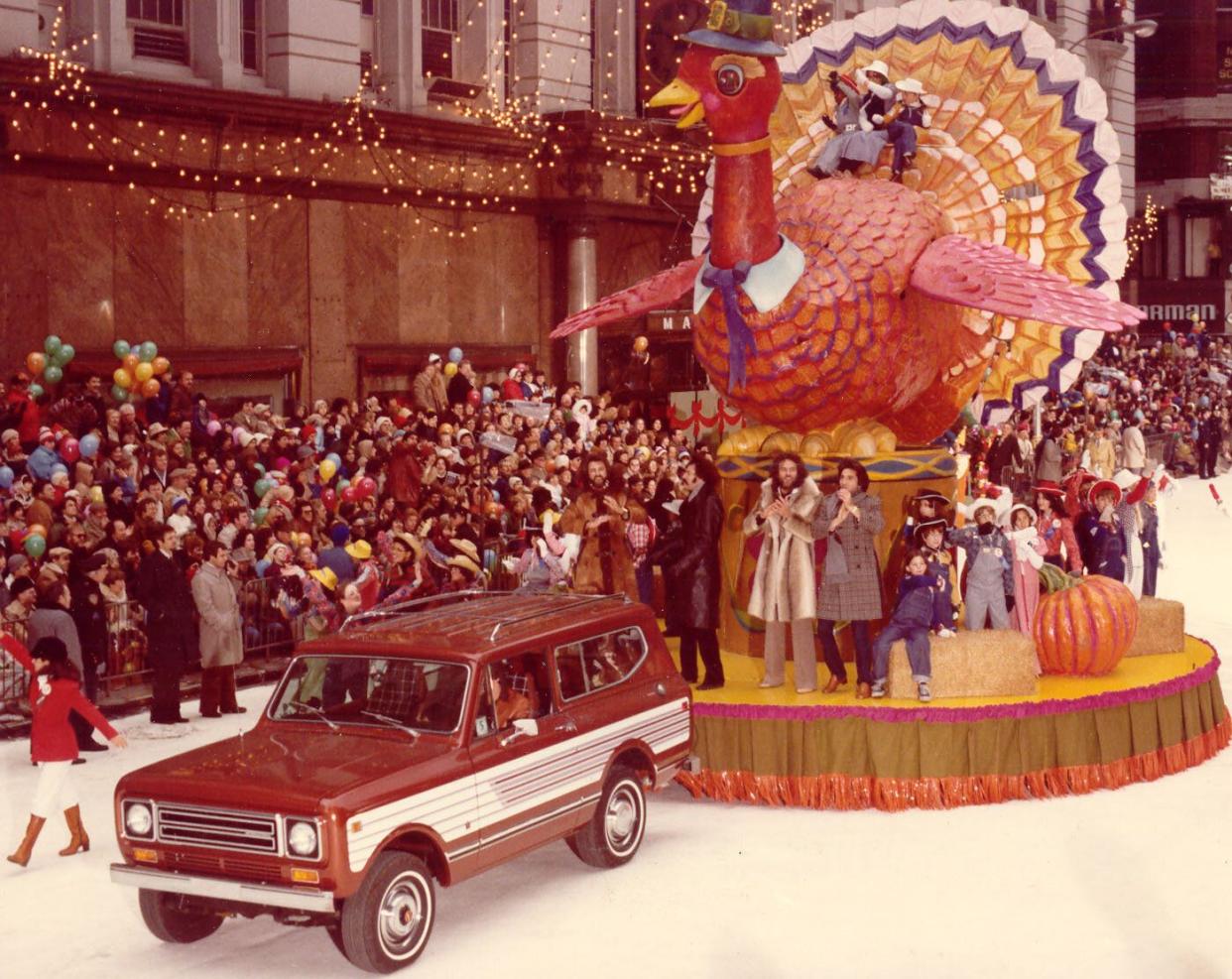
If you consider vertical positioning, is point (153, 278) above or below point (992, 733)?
above

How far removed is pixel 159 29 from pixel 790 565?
14079mm

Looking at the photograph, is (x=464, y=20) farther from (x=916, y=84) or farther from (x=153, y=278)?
(x=916, y=84)

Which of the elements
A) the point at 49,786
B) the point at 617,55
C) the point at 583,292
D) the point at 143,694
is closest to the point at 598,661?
the point at 49,786

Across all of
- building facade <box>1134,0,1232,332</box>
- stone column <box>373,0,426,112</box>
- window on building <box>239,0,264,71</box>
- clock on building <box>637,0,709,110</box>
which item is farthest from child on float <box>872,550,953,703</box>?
building facade <box>1134,0,1232,332</box>

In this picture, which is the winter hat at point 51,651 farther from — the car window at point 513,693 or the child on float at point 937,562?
the child on float at point 937,562

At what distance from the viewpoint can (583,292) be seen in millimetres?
28891

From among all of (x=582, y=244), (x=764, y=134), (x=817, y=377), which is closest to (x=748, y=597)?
(x=817, y=377)

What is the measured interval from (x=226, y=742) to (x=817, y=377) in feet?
18.0

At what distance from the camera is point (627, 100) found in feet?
100

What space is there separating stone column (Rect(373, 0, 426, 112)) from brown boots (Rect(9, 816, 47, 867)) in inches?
674

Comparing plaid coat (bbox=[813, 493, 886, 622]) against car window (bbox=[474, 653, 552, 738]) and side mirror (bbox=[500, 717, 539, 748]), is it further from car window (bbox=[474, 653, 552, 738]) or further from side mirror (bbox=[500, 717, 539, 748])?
side mirror (bbox=[500, 717, 539, 748])

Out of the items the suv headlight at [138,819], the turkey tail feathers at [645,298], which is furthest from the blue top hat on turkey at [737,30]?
the suv headlight at [138,819]

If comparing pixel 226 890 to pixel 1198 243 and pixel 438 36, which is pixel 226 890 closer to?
pixel 438 36

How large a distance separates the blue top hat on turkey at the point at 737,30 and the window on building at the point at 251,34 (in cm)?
1296
